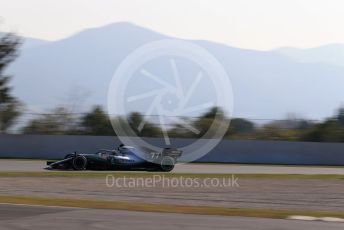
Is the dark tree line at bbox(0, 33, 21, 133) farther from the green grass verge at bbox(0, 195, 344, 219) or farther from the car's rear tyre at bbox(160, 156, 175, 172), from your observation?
the green grass verge at bbox(0, 195, 344, 219)

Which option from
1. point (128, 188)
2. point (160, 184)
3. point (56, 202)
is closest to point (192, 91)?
point (160, 184)

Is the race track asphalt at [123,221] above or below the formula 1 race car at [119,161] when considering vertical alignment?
below

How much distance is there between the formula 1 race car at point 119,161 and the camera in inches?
1019

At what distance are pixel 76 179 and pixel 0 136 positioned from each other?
A: 20279mm

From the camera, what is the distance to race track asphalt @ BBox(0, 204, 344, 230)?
995 cm

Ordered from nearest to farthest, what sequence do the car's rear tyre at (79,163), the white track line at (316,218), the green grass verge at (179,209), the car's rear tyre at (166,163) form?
the white track line at (316,218) → the green grass verge at (179,209) → the car's rear tyre at (79,163) → the car's rear tyre at (166,163)

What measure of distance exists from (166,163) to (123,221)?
15896mm

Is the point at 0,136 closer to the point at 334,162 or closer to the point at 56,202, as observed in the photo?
the point at 334,162

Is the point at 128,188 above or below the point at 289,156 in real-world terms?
below

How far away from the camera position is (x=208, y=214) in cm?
1245

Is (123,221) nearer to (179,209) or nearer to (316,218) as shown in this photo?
(179,209)

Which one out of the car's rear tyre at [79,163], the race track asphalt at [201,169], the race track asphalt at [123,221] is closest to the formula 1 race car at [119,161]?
the car's rear tyre at [79,163]

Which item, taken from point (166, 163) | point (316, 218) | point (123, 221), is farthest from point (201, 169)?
point (123, 221)

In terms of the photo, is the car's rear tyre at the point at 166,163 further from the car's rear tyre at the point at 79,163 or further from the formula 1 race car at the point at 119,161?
the car's rear tyre at the point at 79,163
